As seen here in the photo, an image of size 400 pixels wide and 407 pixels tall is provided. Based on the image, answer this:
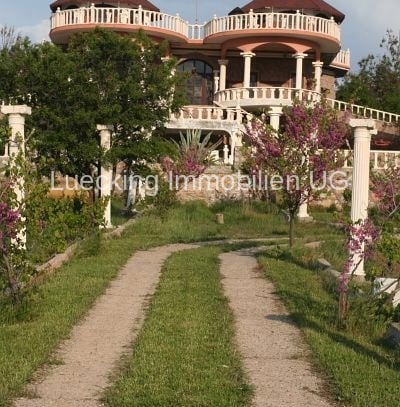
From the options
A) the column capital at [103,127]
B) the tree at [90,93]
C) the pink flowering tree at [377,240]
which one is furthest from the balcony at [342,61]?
the pink flowering tree at [377,240]

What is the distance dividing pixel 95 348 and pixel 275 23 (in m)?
23.3

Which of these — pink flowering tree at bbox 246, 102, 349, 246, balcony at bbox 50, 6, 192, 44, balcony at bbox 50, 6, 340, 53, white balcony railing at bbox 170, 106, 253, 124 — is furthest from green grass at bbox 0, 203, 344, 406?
balcony at bbox 50, 6, 192, 44

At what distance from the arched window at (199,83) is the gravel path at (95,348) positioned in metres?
21.8

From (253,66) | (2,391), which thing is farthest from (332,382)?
(253,66)

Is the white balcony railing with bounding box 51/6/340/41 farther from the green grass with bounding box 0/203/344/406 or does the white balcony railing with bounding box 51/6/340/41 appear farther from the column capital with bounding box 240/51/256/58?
the green grass with bounding box 0/203/344/406

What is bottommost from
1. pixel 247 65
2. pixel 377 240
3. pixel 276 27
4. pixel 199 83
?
pixel 377 240

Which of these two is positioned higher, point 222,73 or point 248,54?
point 248,54

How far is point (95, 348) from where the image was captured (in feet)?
22.8

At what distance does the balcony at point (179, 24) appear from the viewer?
28156 mm

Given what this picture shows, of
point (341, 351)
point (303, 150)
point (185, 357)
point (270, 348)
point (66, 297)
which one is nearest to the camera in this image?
point (185, 357)

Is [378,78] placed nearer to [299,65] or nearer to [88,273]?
[299,65]

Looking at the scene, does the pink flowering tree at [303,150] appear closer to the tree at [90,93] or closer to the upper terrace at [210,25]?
the tree at [90,93]

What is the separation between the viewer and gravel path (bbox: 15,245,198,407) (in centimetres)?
554

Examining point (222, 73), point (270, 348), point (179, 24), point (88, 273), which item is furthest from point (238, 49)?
point (270, 348)
